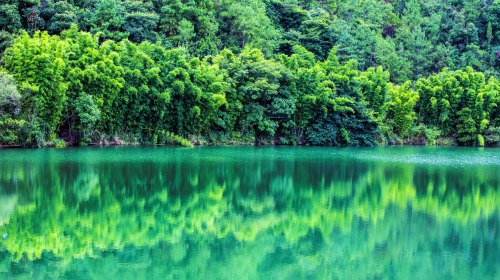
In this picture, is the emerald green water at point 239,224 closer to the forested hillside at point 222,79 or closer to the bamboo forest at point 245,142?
the bamboo forest at point 245,142

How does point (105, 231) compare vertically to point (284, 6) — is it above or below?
below

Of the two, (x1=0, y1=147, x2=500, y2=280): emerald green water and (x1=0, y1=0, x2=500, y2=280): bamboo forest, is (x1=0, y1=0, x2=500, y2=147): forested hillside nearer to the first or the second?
(x1=0, y1=0, x2=500, y2=280): bamboo forest

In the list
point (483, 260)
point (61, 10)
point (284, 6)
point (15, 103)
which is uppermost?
point (284, 6)

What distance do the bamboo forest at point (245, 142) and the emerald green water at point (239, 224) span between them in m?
0.06

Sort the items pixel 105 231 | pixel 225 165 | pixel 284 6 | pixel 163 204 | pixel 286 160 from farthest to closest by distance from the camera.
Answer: pixel 284 6 < pixel 286 160 < pixel 225 165 < pixel 163 204 < pixel 105 231

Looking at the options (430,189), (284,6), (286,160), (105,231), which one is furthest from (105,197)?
(284,6)

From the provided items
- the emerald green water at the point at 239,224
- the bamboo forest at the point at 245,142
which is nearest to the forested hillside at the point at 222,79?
the bamboo forest at the point at 245,142

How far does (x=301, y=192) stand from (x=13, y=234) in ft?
25.8

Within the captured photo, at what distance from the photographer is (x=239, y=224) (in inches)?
389

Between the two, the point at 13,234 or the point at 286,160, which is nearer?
the point at 13,234

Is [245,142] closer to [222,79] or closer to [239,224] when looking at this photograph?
[222,79]

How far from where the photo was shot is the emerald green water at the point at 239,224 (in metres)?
7.32

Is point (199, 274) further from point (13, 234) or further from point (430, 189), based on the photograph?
point (430, 189)

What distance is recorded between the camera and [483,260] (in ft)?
26.3
